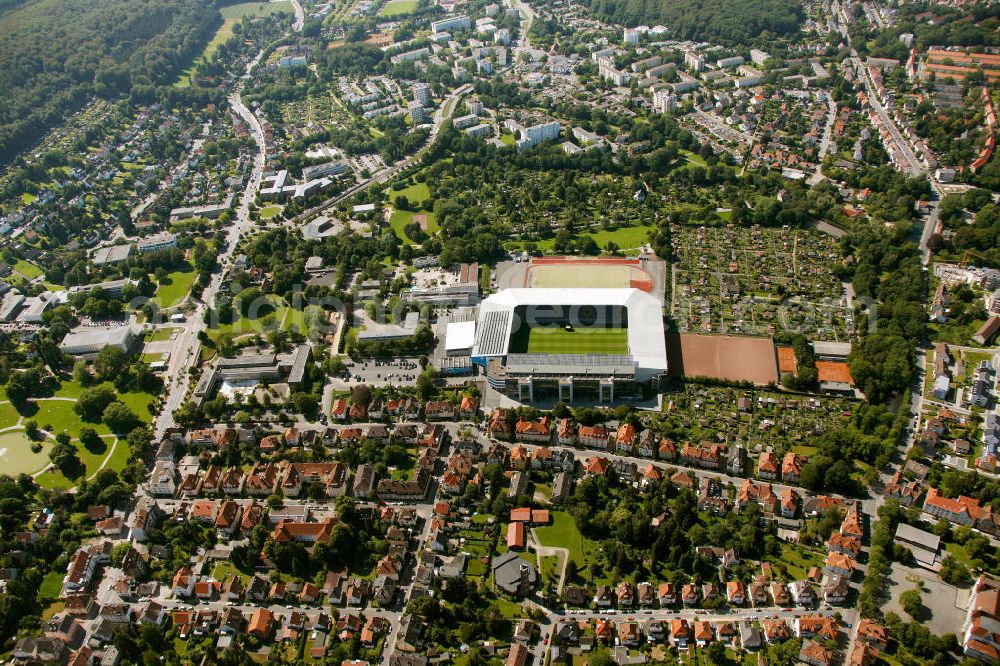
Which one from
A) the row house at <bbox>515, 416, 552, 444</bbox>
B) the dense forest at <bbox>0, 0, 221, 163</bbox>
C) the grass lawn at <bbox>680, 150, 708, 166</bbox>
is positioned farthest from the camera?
the dense forest at <bbox>0, 0, 221, 163</bbox>

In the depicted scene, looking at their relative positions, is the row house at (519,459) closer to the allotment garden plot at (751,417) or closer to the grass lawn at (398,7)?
the allotment garden plot at (751,417)

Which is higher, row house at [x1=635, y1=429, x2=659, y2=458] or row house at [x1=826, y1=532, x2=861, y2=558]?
row house at [x1=635, y1=429, x2=659, y2=458]

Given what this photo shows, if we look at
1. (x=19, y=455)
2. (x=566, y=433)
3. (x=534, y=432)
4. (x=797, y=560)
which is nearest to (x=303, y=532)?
(x=534, y=432)

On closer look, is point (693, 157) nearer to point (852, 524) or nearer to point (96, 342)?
point (852, 524)

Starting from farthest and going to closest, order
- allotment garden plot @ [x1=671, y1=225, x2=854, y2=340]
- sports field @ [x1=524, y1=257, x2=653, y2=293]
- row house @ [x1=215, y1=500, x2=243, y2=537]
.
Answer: sports field @ [x1=524, y1=257, x2=653, y2=293] < allotment garden plot @ [x1=671, y1=225, x2=854, y2=340] < row house @ [x1=215, y1=500, x2=243, y2=537]

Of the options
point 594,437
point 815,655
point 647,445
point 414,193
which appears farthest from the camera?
point 414,193

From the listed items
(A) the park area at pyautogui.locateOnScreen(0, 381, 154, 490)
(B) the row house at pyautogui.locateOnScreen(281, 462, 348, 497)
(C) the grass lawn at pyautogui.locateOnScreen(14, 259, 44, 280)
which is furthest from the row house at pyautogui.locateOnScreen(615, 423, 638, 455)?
(C) the grass lawn at pyautogui.locateOnScreen(14, 259, 44, 280)

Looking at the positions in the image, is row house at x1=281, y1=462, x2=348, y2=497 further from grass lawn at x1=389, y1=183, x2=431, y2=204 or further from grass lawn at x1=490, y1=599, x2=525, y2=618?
grass lawn at x1=389, y1=183, x2=431, y2=204
